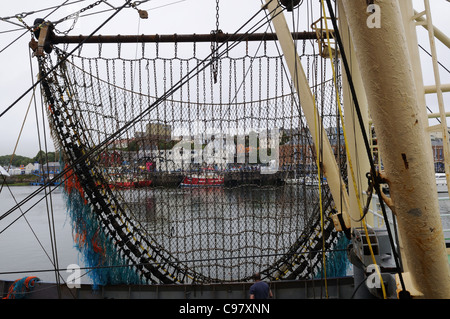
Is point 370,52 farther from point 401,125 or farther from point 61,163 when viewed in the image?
point 61,163

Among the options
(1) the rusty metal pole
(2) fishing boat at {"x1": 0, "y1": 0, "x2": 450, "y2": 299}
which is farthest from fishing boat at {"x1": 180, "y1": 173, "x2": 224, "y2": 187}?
(1) the rusty metal pole

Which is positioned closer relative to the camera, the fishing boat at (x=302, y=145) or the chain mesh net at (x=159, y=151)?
the fishing boat at (x=302, y=145)

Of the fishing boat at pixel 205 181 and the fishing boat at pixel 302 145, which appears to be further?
the fishing boat at pixel 205 181

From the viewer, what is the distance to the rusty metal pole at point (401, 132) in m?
1.63

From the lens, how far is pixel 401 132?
167cm

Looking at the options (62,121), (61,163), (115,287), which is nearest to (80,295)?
(115,287)

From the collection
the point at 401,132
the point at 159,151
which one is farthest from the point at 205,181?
the point at 401,132

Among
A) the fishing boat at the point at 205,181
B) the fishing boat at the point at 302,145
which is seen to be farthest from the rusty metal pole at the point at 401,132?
the fishing boat at the point at 205,181

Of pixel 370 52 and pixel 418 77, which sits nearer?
pixel 370 52

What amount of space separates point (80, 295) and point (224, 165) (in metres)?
4.10

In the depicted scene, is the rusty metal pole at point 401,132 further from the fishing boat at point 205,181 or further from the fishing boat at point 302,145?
the fishing boat at point 205,181

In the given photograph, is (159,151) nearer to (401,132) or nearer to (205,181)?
(205,181)
